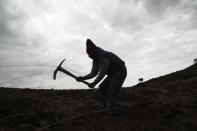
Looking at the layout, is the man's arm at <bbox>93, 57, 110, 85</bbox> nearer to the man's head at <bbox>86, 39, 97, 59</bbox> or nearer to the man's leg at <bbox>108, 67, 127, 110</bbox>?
the man's head at <bbox>86, 39, 97, 59</bbox>

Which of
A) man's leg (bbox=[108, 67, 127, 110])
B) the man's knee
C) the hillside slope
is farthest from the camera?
the man's knee

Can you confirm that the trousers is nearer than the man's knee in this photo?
Yes

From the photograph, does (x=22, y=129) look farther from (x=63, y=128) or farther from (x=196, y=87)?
(x=196, y=87)

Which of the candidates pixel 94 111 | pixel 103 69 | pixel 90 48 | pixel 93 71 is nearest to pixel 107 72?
pixel 93 71

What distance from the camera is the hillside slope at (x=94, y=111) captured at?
786 cm

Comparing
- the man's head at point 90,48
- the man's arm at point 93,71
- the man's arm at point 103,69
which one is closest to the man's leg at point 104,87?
the man's arm at point 93,71

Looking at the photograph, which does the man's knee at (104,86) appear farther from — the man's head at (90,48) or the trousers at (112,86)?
the man's head at (90,48)

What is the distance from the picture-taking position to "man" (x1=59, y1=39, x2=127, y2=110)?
8227 millimetres

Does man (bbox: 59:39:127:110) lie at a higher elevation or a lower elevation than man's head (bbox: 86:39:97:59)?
lower

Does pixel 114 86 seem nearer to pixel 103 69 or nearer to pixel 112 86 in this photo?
pixel 112 86

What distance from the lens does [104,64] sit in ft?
26.9

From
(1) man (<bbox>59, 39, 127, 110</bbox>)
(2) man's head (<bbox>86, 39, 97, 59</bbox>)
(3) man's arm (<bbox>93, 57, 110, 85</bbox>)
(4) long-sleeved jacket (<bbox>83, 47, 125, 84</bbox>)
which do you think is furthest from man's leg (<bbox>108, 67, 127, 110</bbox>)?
(2) man's head (<bbox>86, 39, 97, 59</bbox>)

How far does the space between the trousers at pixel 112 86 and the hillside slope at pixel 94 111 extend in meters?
0.35

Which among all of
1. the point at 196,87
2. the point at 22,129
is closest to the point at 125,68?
the point at 22,129
